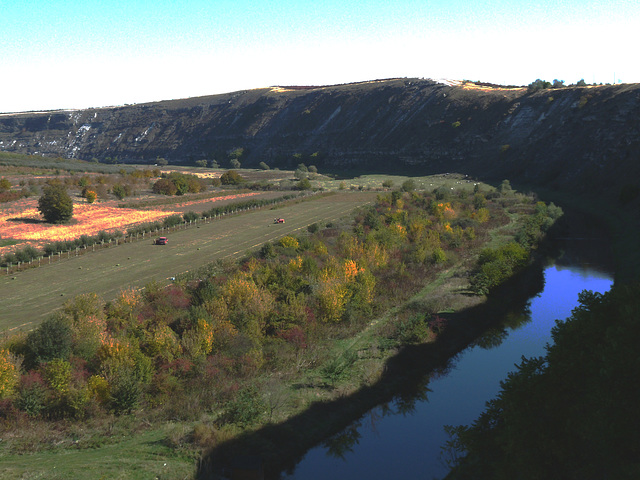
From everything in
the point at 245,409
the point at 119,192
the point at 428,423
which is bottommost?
the point at 428,423

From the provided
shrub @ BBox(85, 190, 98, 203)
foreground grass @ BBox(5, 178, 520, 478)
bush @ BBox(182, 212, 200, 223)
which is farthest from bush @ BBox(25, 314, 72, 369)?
shrub @ BBox(85, 190, 98, 203)

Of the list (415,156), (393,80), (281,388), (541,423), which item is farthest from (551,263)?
(393,80)

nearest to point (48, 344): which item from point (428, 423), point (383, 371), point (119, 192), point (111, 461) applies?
point (111, 461)

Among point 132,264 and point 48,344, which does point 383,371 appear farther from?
point 132,264

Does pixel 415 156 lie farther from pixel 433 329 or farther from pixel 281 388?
pixel 281 388

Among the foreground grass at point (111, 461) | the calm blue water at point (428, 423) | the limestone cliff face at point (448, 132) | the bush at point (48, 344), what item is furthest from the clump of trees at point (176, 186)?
the foreground grass at point (111, 461)

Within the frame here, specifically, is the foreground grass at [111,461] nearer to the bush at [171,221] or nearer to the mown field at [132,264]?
the mown field at [132,264]
